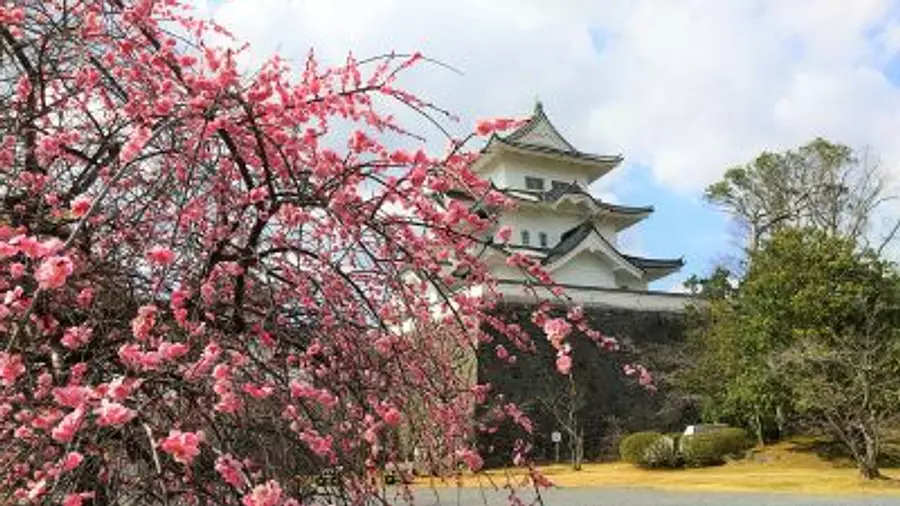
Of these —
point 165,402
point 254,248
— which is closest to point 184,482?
point 165,402

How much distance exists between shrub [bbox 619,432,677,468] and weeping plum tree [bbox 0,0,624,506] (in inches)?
600

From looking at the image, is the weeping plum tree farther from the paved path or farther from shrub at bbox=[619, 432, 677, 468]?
shrub at bbox=[619, 432, 677, 468]

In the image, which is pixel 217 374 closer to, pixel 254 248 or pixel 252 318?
pixel 254 248

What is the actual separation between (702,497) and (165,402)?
10536 millimetres

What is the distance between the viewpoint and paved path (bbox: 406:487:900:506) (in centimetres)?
1060

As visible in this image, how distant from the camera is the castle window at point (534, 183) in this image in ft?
86.9

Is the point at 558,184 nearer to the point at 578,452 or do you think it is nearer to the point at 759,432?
the point at 578,452

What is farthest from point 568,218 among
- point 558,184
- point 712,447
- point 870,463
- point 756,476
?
point 870,463

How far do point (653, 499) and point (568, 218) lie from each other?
602 inches

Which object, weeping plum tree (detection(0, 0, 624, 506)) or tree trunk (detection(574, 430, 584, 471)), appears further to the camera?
tree trunk (detection(574, 430, 584, 471))

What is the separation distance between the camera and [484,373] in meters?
19.8

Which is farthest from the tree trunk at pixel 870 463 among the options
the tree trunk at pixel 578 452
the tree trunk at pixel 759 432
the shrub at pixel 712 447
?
the tree trunk at pixel 578 452

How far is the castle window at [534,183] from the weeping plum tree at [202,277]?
22993 millimetres

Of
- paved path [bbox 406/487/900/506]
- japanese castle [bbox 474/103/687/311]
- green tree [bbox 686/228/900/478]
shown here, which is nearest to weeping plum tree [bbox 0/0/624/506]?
paved path [bbox 406/487/900/506]
